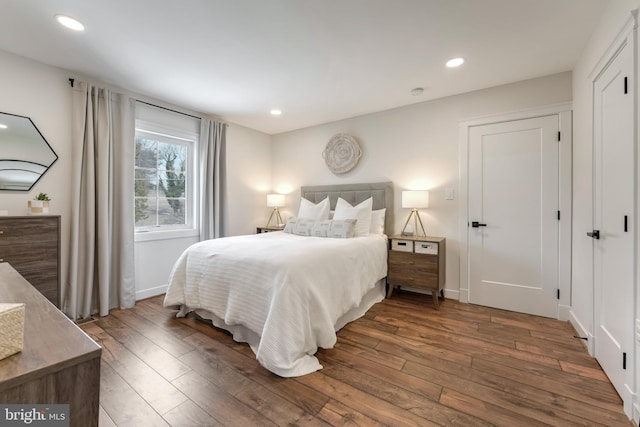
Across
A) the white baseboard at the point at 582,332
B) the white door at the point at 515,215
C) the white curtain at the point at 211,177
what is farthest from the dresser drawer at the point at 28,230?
the white baseboard at the point at 582,332

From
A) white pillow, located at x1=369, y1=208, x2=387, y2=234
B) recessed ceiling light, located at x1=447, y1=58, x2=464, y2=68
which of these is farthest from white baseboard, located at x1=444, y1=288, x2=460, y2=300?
recessed ceiling light, located at x1=447, y1=58, x2=464, y2=68

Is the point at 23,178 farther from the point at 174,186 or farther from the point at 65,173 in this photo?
the point at 174,186

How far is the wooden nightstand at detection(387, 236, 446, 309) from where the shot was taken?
9.96 feet

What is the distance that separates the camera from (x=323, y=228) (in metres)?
3.37

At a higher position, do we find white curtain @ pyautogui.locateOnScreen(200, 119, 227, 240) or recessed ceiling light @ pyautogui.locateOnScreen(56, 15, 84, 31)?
recessed ceiling light @ pyautogui.locateOnScreen(56, 15, 84, 31)

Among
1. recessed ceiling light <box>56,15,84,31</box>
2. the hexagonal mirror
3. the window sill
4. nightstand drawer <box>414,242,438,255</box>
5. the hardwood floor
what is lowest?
the hardwood floor

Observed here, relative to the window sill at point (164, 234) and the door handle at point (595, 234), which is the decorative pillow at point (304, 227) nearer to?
the window sill at point (164, 234)

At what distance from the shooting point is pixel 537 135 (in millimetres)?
2822

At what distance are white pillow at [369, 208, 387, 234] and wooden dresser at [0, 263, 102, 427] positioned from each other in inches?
126

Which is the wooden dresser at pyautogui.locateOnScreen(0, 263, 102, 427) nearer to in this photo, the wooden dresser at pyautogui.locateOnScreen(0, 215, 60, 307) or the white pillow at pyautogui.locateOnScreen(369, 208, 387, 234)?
the wooden dresser at pyautogui.locateOnScreen(0, 215, 60, 307)

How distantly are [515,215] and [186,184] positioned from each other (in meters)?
4.13

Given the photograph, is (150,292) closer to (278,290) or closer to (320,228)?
(320,228)

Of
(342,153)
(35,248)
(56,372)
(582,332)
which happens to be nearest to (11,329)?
(56,372)

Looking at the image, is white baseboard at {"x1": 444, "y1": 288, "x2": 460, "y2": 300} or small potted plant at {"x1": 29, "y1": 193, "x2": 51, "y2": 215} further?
white baseboard at {"x1": 444, "y1": 288, "x2": 460, "y2": 300}
